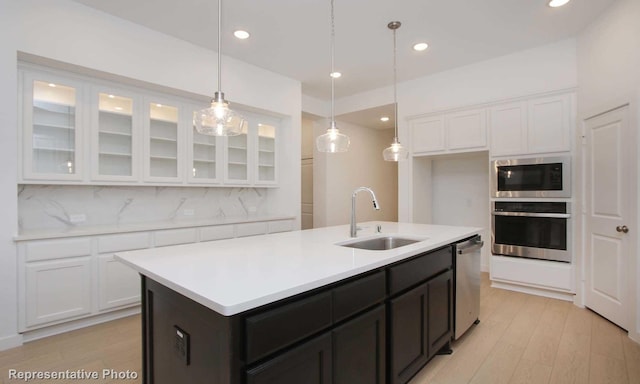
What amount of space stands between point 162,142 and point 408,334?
10.4ft

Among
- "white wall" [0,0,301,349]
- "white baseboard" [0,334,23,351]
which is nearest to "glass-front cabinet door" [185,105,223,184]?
"white wall" [0,0,301,349]

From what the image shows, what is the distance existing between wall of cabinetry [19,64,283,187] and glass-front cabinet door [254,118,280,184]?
163mm

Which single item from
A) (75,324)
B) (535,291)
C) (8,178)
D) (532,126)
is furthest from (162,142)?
(535,291)

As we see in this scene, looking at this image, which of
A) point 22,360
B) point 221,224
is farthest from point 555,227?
point 22,360

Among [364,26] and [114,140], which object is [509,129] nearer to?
[364,26]

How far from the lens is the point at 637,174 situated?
2.53 metres

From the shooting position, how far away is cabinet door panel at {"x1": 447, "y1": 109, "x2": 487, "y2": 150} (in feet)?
13.1

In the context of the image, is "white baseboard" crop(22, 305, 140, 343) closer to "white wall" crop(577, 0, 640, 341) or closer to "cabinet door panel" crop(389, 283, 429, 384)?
"cabinet door panel" crop(389, 283, 429, 384)

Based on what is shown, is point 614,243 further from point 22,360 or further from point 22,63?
point 22,63

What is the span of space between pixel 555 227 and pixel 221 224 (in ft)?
12.5

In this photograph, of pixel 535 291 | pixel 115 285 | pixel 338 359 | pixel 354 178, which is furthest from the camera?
pixel 354 178

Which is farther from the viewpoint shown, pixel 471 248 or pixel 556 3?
pixel 556 3

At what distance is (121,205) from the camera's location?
3441mm

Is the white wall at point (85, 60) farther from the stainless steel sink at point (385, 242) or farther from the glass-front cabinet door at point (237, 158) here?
the stainless steel sink at point (385, 242)
